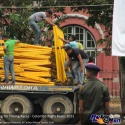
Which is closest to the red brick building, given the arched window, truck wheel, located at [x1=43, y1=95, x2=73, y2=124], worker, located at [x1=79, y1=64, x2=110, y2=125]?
the arched window

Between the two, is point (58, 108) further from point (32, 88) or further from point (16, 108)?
point (16, 108)

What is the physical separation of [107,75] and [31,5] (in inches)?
369

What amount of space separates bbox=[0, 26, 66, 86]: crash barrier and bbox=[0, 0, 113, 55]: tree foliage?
19.5ft

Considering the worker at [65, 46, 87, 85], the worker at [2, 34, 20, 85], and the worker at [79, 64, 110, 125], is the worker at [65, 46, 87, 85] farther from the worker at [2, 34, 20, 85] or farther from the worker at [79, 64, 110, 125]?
the worker at [79, 64, 110, 125]

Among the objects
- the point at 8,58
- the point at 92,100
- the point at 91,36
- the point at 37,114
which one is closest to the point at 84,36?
the point at 91,36

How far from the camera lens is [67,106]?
43.7 feet

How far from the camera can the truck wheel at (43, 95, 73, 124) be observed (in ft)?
43.8

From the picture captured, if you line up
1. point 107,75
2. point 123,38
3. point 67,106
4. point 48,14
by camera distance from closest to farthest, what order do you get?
1. point 123,38
2. point 67,106
3. point 48,14
4. point 107,75

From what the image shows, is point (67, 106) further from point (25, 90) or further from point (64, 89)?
point (25, 90)

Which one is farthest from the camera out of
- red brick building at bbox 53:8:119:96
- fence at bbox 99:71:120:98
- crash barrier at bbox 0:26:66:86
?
red brick building at bbox 53:8:119:96

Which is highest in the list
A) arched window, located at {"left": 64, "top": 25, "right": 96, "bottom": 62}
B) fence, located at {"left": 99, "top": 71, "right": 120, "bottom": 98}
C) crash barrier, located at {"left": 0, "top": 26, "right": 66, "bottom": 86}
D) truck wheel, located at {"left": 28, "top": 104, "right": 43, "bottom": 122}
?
arched window, located at {"left": 64, "top": 25, "right": 96, "bottom": 62}

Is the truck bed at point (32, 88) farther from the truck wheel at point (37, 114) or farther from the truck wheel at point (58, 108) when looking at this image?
the truck wheel at point (37, 114)

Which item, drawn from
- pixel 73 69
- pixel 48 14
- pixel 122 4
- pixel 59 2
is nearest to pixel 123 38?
pixel 122 4

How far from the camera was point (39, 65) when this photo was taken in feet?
45.4
